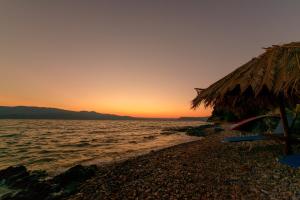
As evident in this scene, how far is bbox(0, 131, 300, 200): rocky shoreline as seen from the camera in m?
6.08

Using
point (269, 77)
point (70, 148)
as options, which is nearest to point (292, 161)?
point (269, 77)

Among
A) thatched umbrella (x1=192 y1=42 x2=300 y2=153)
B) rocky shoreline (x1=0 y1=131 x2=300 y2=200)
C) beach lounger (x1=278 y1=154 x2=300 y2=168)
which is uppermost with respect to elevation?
thatched umbrella (x1=192 y1=42 x2=300 y2=153)

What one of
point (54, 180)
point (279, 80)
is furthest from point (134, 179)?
point (279, 80)

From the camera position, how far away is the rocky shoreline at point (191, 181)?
20.0 ft

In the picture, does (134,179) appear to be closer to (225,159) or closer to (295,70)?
(225,159)

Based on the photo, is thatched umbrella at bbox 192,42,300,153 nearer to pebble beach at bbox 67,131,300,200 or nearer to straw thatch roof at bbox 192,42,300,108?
straw thatch roof at bbox 192,42,300,108

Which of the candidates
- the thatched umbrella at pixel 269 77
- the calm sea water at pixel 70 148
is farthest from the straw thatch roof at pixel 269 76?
the calm sea water at pixel 70 148

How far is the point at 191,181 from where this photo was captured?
723 cm

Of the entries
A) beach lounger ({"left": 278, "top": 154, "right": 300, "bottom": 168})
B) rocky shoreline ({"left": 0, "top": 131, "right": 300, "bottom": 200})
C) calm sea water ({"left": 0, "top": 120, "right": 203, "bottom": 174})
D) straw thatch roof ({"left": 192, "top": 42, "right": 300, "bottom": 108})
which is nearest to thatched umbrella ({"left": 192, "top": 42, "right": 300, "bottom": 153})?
straw thatch roof ({"left": 192, "top": 42, "right": 300, "bottom": 108})

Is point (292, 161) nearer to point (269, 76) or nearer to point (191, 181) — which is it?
point (269, 76)

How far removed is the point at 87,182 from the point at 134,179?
1.93m

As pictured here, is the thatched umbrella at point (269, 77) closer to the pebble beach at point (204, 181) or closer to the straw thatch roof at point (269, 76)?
the straw thatch roof at point (269, 76)

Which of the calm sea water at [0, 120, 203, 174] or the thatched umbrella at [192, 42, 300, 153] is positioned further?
the calm sea water at [0, 120, 203, 174]

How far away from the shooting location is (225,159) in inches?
398
